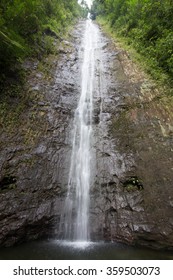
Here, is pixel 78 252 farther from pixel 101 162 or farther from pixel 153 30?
pixel 153 30

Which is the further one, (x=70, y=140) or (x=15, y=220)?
(x=70, y=140)

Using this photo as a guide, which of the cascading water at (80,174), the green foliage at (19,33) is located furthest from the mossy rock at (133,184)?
the green foliage at (19,33)

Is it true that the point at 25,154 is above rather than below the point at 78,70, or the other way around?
below

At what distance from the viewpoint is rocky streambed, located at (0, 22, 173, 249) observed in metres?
5.69

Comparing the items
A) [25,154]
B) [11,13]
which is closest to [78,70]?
[11,13]

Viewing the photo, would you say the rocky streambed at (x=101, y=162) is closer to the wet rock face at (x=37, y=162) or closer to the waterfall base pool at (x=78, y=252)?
the wet rock face at (x=37, y=162)

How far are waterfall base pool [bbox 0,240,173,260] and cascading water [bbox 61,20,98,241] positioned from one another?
1.56 ft

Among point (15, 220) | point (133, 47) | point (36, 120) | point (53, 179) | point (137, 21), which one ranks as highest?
point (137, 21)

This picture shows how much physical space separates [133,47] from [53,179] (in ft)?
28.5

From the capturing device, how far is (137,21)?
12547mm

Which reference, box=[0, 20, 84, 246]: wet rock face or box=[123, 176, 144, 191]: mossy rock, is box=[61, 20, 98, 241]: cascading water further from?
box=[123, 176, 144, 191]: mossy rock
